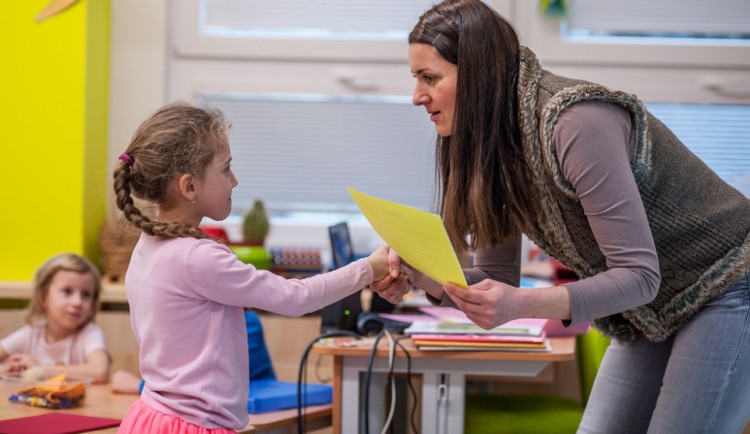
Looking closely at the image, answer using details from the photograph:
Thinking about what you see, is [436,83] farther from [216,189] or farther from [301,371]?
[301,371]

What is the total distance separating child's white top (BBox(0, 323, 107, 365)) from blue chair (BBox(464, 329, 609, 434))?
120 centimetres

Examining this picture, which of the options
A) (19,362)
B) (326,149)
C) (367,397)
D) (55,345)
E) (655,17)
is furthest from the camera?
(326,149)

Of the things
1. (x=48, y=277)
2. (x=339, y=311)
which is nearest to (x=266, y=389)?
(x=339, y=311)

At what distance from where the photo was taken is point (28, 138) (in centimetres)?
353

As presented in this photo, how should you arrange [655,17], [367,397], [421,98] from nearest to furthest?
[421,98]
[367,397]
[655,17]

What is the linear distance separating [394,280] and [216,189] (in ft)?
1.24

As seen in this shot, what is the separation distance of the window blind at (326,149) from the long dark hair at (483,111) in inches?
88.6

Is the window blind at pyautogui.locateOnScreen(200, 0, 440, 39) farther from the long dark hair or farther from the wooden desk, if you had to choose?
the long dark hair

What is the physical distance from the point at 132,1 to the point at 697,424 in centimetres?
304

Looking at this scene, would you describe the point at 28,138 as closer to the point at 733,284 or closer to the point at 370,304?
the point at 370,304

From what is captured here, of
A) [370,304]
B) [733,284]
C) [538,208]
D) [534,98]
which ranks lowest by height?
[370,304]

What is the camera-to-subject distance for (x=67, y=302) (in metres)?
2.96

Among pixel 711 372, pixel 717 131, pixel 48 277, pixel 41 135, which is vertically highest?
pixel 717 131

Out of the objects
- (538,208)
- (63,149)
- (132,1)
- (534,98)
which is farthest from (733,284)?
(132,1)
